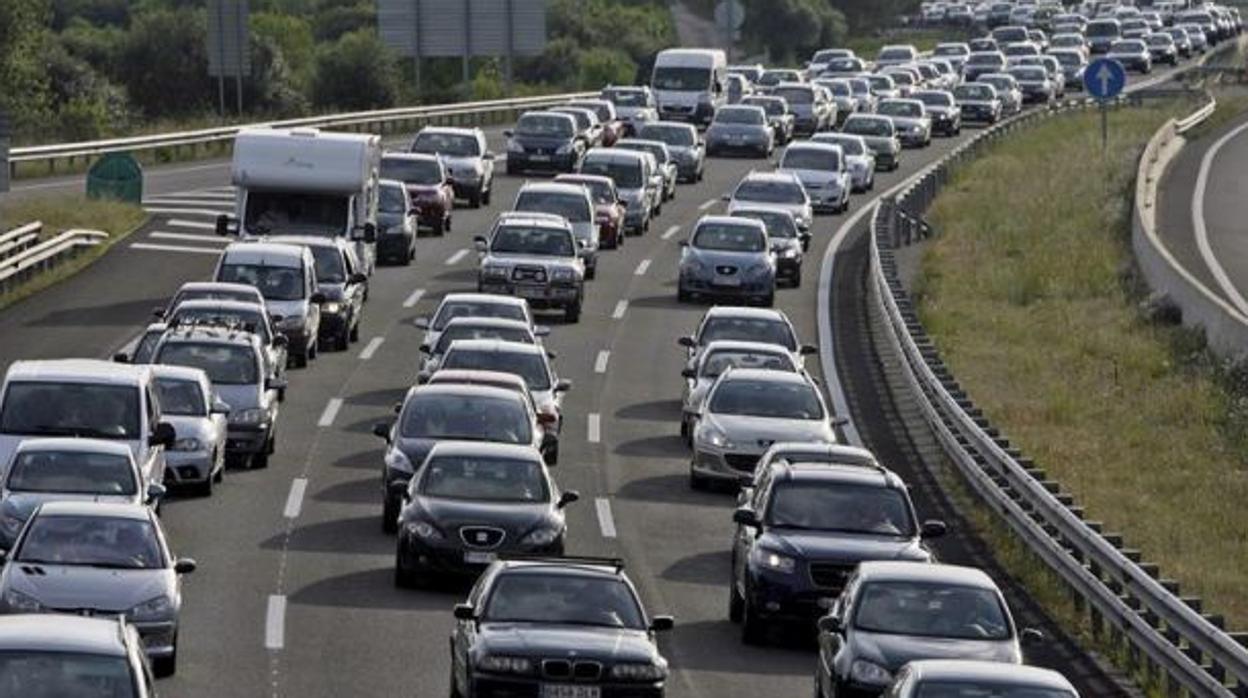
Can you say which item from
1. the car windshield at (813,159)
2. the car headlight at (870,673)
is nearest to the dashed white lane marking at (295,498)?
the car headlight at (870,673)

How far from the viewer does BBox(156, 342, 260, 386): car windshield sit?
37.7m

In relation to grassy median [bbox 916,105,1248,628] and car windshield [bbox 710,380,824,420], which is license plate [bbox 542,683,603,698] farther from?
car windshield [bbox 710,380,824,420]

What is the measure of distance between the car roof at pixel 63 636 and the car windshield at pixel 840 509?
926 centimetres

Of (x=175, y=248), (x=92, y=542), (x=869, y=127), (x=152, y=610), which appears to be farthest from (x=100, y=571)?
(x=869, y=127)

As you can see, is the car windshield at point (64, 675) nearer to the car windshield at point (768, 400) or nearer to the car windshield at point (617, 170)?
the car windshield at point (768, 400)

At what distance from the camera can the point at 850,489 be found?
28.8 m

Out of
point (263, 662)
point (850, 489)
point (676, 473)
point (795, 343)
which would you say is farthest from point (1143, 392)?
point (263, 662)

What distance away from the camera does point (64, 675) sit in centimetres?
1914

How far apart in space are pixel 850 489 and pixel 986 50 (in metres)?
91.1

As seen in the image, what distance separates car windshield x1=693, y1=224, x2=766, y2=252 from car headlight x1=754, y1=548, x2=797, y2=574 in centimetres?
2688

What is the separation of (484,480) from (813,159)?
41.6m

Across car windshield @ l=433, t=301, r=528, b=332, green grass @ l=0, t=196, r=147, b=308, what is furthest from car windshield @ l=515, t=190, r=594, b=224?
car windshield @ l=433, t=301, r=528, b=332

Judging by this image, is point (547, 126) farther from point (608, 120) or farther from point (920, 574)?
point (920, 574)

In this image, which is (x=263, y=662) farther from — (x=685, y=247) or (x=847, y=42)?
(x=847, y=42)
